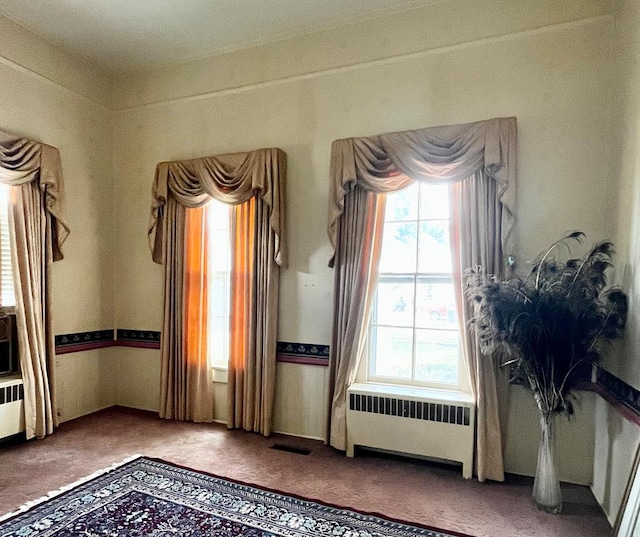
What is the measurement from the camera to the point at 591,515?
2.72 meters

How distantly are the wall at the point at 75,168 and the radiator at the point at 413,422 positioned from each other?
2754mm

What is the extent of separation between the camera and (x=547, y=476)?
279 cm

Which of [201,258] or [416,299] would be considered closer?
[416,299]

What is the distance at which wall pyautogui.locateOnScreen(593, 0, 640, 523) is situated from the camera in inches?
98.9

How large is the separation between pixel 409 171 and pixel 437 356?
1.45 metres

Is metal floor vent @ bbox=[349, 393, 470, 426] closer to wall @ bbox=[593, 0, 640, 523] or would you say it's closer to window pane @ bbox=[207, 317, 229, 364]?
wall @ bbox=[593, 0, 640, 523]

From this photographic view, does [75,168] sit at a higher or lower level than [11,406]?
higher

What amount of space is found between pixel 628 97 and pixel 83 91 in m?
4.62

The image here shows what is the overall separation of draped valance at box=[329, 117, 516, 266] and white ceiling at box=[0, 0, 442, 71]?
3.41 ft

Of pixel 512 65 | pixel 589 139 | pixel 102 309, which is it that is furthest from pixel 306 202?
pixel 102 309

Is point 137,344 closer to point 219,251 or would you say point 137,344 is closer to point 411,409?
point 219,251

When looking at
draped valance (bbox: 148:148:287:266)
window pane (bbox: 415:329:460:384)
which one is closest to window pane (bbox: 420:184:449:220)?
window pane (bbox: 415:329:460:384)

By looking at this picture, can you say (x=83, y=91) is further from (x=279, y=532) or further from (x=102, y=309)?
(x=279, y=532)

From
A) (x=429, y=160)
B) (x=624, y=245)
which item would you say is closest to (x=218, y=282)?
(x=429, y=160)
